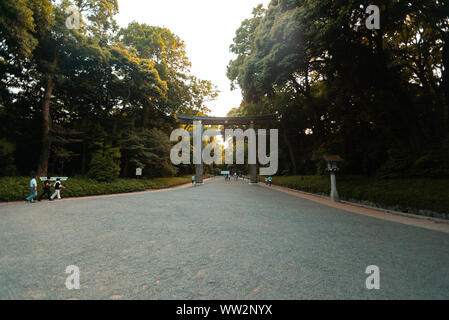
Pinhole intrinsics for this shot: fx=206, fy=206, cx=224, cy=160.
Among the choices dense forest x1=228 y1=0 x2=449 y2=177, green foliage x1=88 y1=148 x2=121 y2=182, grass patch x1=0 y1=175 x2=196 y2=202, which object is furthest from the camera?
green foliage x1=88 y1=148 x2=121 y2=182

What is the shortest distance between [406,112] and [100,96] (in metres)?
24.0

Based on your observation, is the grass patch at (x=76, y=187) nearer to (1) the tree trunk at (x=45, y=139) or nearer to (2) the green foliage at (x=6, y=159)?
(2) the green foliage at (x=6, y=159)

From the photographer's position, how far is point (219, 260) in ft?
11.5

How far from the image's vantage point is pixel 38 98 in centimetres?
1736

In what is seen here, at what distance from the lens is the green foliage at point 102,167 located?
16984 millimetres

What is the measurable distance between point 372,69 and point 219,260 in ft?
47.3

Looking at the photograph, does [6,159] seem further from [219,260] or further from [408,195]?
[408,195]

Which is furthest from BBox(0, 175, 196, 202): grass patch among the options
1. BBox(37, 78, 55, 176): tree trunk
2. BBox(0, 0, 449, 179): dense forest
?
BBox(37, 78, 55, 176): tree trunk

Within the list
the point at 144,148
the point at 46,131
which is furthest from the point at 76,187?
the point at 144,148

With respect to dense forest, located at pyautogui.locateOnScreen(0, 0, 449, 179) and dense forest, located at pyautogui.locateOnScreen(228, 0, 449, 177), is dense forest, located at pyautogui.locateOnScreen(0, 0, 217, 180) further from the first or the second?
dense forest, located at pyautogui.locateOnScreen(228, 0, 449, 177)

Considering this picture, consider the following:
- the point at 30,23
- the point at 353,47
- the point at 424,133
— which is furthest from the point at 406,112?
the point at 30,23

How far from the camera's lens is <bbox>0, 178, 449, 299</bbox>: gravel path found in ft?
8.47

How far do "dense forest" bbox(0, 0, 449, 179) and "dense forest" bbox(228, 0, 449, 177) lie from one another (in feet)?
0.23
